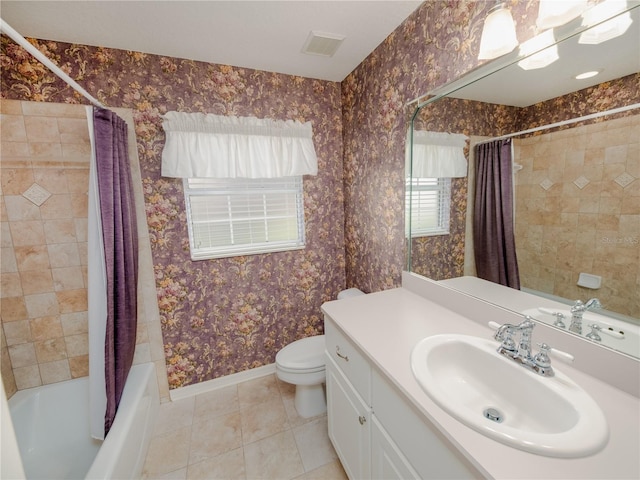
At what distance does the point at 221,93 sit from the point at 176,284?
4.38 ft

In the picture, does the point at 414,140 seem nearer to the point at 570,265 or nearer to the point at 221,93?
the point at 570,265

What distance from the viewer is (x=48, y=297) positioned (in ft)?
5.34

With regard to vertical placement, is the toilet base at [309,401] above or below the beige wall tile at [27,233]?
below

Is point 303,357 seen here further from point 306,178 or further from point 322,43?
point 322,43

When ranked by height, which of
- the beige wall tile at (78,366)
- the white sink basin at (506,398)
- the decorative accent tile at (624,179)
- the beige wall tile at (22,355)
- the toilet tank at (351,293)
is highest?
the decorative accent tile at (624,179)

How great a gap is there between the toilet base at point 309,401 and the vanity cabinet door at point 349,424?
0.34 metres

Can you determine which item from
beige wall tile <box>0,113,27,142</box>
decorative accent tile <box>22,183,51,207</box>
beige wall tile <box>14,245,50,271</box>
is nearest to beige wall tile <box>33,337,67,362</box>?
beige wall tile <box>14,245,50,271</box>

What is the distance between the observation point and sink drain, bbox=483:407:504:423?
86 centimetres

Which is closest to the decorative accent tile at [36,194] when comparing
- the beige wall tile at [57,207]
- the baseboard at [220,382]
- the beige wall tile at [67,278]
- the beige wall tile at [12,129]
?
the beige wall tile at [57,207]

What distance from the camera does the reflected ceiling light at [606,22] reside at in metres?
0.76

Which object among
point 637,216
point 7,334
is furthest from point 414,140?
point 7,334

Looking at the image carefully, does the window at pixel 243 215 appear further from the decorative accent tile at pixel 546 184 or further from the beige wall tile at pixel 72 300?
the decorative accent tile at pixel 546 184

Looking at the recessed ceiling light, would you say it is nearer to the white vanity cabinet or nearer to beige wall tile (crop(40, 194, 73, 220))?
the white vanity cabinet

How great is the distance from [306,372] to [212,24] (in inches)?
79.7
